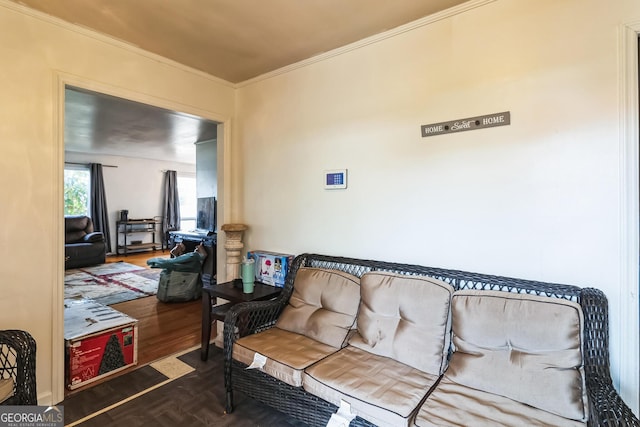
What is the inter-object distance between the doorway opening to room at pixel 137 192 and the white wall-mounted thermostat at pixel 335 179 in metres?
1.36

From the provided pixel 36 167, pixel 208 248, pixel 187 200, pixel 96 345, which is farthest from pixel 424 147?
pixel 187 200

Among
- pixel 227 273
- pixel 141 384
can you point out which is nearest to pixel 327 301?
pixel 227 273

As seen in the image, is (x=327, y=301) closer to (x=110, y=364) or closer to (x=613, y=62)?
(x=110, y=364)

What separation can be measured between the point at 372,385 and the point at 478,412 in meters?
0.46

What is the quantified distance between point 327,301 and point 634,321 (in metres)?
1.58

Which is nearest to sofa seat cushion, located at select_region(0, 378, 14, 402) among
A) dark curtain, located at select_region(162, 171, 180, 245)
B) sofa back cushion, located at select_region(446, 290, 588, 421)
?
sofa back cushion, located at select_region(446, 290, 588, 421)

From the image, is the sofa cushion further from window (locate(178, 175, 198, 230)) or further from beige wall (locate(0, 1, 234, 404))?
window (locate(178, 175, 198, 230))

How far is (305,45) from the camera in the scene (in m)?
2.44

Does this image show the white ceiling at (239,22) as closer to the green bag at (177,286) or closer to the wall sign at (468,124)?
the wall sign at (468,124)

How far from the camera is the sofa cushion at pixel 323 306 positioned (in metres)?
2.05

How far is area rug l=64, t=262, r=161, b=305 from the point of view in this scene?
4562 millimetres

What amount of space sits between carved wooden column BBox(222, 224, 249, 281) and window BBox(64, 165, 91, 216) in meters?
6.36

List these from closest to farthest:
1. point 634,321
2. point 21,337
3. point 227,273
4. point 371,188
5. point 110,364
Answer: point 634,321, point 21,337, point 371,188, point 110,364, point 227,273

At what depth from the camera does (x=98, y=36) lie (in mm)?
2293
